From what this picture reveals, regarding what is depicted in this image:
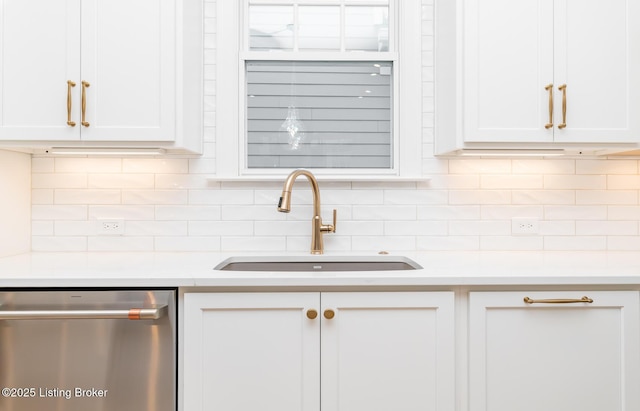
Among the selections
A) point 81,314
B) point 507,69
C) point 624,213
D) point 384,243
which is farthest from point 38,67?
point 624,213

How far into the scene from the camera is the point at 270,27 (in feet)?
7.00

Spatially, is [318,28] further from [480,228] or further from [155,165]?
[480,228]

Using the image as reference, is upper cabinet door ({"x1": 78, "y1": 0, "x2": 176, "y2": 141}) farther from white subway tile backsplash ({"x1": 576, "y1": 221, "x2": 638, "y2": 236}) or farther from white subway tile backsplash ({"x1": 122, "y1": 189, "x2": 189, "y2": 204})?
white subway tile backsplash ({"x1": 576, "y1": 221, "x2": 638, "y2": 236})

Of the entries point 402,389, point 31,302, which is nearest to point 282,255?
point 402,389

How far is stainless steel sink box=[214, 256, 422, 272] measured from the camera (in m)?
1.95

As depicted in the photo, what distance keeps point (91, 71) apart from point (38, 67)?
20cm

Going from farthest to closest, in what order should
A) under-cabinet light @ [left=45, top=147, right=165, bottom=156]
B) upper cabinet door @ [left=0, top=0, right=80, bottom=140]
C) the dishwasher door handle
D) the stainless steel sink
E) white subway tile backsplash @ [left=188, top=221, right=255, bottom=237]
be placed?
white subway tile backsplash @ [left=188, top=221, right=255, bottom=237] → the stainless steel sink → under-cabinet light @ [left=45, top=147, right=165, bottom=156] → upper cabinet door @ [left=0, top=0, right=80, bottom=140] → the dishwasher door handle

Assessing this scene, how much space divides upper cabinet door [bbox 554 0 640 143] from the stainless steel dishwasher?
5.80 ft

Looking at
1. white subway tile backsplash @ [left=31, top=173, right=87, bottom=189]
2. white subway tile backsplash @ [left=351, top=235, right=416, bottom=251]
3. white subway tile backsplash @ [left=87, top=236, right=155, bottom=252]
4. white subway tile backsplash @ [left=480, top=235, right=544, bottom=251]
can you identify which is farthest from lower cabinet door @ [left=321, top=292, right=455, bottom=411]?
white subway tile backsplash @ [left=31, top=173, right=87, bottom=189]

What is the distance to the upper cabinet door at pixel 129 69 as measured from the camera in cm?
169

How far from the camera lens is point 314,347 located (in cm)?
Result: 143

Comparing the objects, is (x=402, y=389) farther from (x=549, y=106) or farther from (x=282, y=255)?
(x=549, y=106)

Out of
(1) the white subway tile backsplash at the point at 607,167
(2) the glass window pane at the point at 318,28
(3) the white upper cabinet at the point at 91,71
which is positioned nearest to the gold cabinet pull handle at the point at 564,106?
(1) the white subway tile backsplash at the point at 607,167

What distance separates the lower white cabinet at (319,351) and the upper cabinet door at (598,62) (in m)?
1.04
